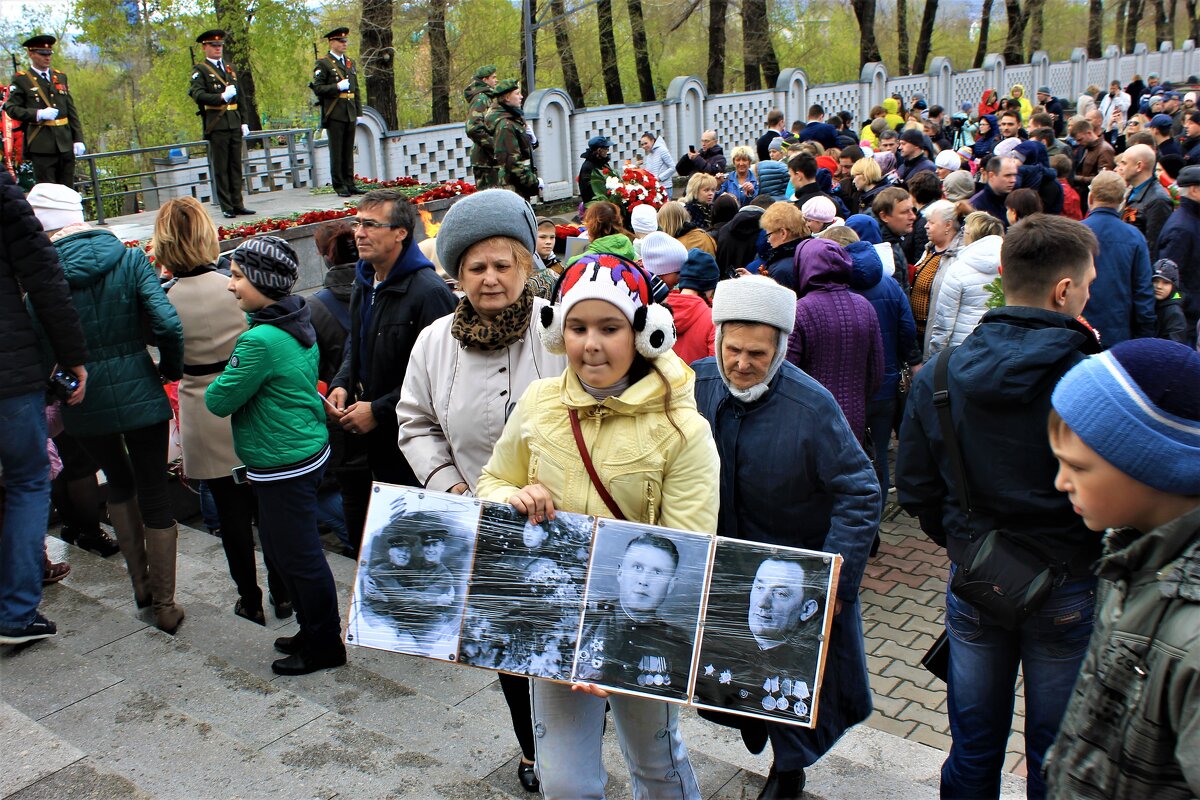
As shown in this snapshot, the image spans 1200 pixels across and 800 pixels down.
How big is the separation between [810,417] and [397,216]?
207 cm

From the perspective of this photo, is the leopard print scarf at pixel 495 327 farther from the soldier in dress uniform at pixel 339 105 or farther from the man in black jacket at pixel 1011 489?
the soldier in dress uniform at pixel 339 105

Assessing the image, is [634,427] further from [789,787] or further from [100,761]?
[100,761]

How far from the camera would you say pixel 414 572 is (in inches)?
110

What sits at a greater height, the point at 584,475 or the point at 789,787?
the point at 584,475

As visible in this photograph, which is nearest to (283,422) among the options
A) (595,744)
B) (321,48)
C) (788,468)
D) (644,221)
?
(595,744)

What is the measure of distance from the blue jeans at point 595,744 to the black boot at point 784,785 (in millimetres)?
569

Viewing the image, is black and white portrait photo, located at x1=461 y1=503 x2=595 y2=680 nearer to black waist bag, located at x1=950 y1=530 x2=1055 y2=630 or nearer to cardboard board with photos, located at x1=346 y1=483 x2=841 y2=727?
cardboard board with photos, located at x1=346 y1=483 x2=841 y2=727

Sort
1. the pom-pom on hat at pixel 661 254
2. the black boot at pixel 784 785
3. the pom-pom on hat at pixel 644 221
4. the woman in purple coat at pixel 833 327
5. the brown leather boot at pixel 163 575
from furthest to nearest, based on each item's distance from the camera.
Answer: the pom-pom on hat at pixel 644 221 → the pom-pom on hat at pixel 661 254 → the woman in purple coat at pixel 833 327 → the brown leather boot at pixel 163 575 → the black boot at pixel 784 785

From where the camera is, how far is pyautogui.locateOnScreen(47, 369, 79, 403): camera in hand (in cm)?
427

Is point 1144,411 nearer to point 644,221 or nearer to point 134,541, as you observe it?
point 134,541

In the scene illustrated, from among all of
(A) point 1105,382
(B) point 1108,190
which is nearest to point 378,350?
(A) point 1105,382

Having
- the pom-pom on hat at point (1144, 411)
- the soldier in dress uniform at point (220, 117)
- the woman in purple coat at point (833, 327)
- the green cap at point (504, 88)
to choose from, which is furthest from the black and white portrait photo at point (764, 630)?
the soldier in dress uniform at point (220, 117)

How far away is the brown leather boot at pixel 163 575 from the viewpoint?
4.68 metres

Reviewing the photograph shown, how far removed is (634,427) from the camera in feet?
9.02
